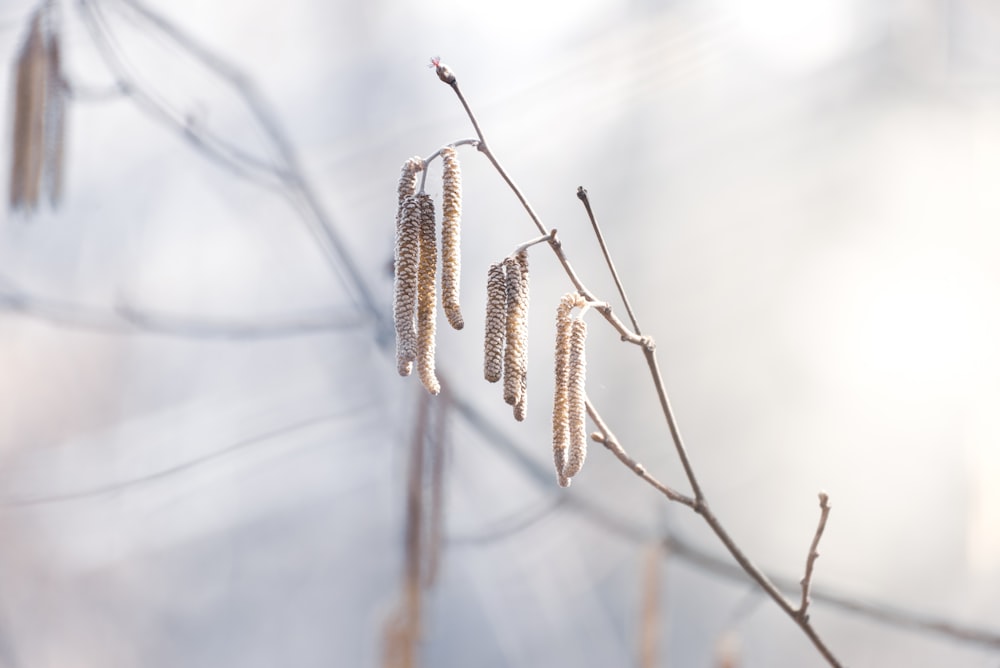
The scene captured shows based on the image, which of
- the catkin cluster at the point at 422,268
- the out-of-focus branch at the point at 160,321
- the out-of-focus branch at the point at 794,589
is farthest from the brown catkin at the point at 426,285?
the out-of-focus branch at the point at 160,321

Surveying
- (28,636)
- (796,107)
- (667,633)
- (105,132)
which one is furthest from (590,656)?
(105,132)

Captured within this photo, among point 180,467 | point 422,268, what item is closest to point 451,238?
point 422,268

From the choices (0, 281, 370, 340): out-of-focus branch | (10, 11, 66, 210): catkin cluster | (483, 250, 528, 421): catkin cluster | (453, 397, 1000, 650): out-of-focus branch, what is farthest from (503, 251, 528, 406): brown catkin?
(0, 281, 370, 340): out-of-focus branch

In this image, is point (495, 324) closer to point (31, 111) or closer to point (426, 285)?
point (426, 285)

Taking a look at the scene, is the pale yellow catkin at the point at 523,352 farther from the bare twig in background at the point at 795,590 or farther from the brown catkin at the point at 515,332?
the bare twig in background at the point at 795,590

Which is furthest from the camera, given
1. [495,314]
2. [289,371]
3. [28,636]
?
[289,371]

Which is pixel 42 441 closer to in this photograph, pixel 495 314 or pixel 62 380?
pixel 62 380
